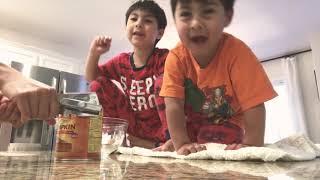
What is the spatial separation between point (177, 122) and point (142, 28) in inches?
23.3

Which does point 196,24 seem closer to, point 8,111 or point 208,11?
point 208,11

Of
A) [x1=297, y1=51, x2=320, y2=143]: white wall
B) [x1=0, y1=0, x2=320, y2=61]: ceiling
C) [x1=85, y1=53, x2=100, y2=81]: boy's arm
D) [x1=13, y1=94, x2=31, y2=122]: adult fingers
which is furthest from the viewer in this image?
[x1=297, y1=51, x2=320, y2=143]: white wall

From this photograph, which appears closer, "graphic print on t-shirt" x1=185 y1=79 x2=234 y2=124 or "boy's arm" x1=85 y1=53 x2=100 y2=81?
"graphic print on t-shirt" x1=185 y1=79 x2=234 y2=124

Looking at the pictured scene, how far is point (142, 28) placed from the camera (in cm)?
134

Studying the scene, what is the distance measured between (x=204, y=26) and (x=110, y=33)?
2.97m

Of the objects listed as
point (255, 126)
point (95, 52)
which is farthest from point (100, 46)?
point (255, 126)

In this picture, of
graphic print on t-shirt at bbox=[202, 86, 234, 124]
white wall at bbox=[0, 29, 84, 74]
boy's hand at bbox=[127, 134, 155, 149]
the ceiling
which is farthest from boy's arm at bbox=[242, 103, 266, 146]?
white wall at bbox=[0, 29, 84, 74]

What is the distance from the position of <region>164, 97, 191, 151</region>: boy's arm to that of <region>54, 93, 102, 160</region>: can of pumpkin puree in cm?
32

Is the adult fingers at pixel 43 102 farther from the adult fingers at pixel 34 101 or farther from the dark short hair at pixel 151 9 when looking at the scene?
the dark short hair at pixel 151 9

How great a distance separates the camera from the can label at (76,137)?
55 cm

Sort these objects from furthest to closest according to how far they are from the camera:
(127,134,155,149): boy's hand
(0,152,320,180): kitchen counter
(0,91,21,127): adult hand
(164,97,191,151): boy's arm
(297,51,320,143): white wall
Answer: (297,51,320,143): white wall < (127,134,155,149): boy's hand < (164,97,191,151): boy's arm < (0,91,21,127): adult hand < (0,152,320,180): kitchen counter

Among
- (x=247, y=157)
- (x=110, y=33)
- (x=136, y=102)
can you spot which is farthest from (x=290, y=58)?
(x=247, y=157)

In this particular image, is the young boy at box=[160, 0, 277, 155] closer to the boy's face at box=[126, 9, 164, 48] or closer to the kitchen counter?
the boy's face at box=[126, 9, 164, 48]

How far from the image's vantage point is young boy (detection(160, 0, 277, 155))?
88 centimetres
